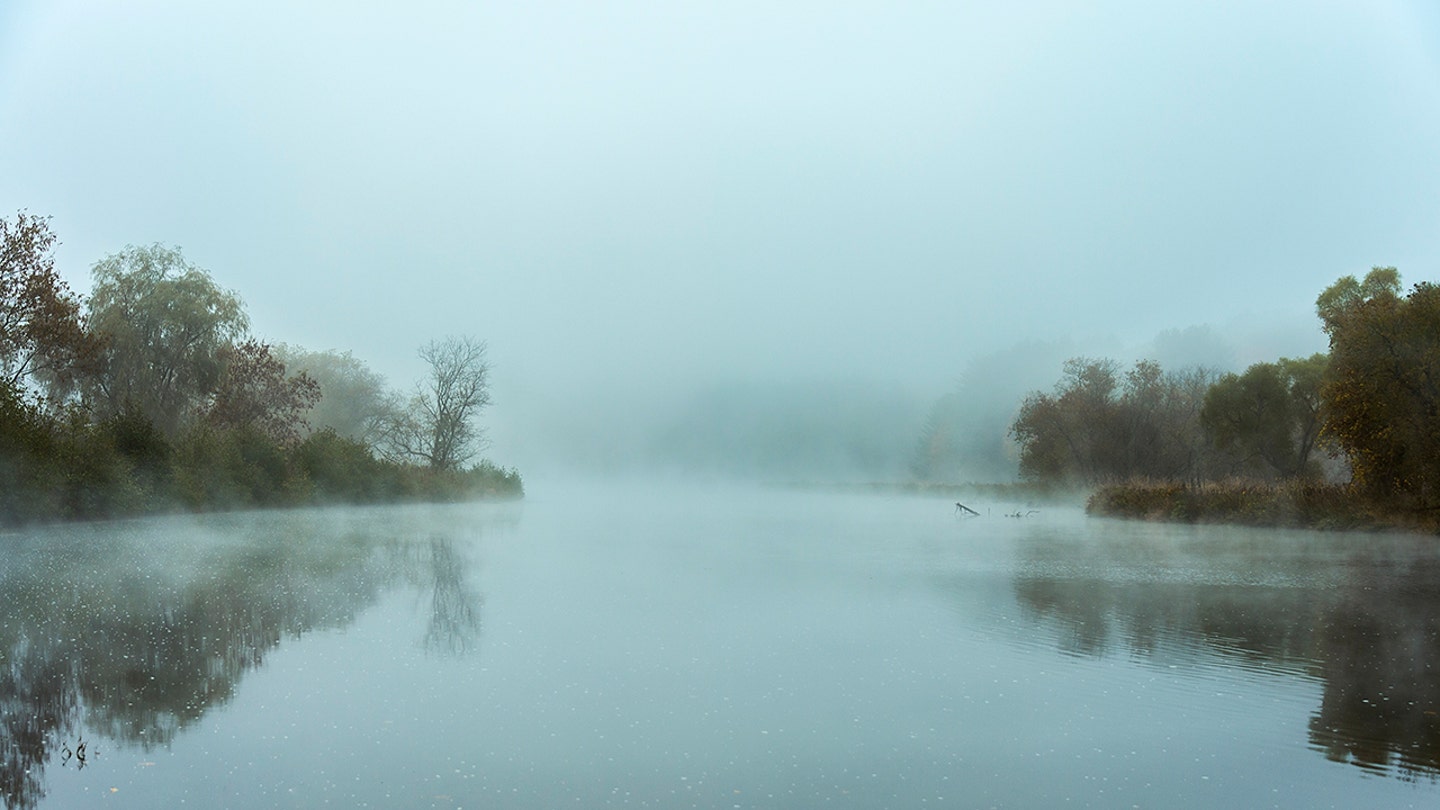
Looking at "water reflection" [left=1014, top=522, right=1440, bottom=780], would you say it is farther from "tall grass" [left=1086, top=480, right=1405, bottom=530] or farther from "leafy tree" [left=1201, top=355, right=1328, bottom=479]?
"leafy tree" [left=1201, top=355, right=1328, bottom=479]

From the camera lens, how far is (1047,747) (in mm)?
6199

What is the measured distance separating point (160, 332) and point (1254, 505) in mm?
41089

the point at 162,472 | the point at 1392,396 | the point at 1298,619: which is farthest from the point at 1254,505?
the point at 162,472

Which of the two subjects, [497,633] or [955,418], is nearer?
[497,633]

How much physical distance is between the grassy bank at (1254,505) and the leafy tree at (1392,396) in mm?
845

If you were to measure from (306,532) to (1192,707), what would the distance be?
22.0m

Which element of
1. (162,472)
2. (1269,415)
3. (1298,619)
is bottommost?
(1298,619)

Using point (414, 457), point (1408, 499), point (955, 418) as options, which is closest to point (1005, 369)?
point (955, 418)

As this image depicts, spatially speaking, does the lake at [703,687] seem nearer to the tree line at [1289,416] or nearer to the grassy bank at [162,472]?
the grassy bank at [162,472]

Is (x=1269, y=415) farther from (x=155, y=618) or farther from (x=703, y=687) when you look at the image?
(x=155, y=618)

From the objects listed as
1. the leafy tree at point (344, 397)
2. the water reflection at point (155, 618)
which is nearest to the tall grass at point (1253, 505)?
the water reflection at point (155, 618)

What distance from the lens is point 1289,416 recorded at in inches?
1863

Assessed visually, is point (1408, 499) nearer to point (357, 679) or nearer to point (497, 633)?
point (497, 633)

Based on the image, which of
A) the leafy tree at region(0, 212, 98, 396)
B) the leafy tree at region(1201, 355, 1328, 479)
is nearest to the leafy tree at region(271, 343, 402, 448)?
the leafy tree at region(0, 212, 98, 396)
